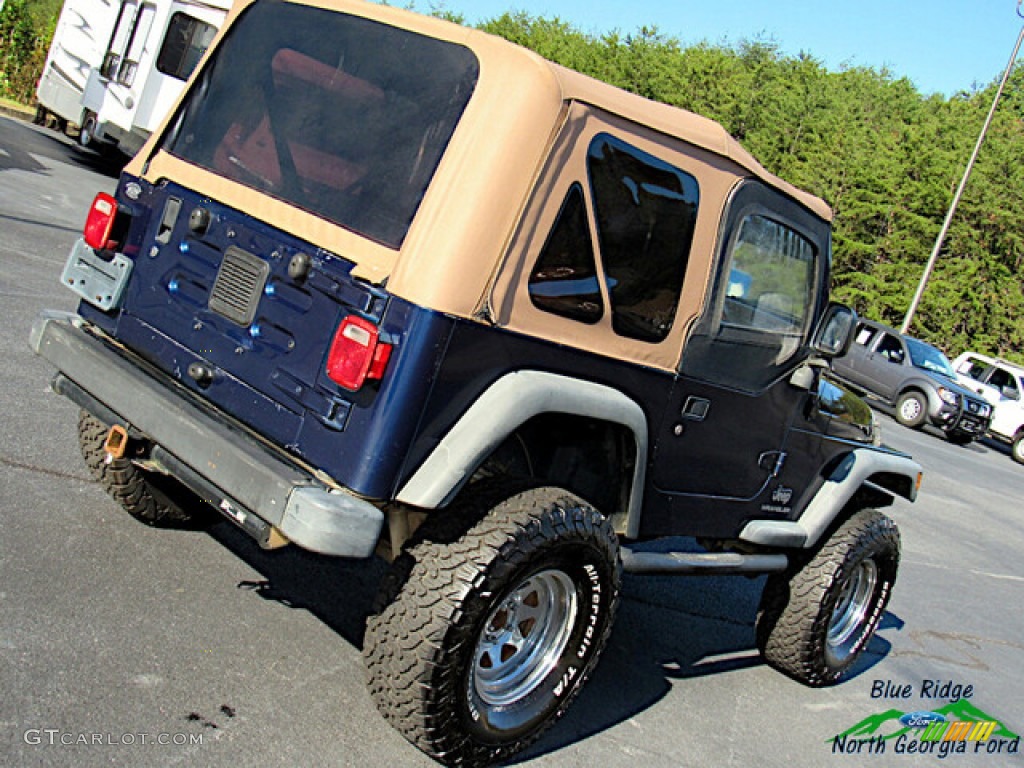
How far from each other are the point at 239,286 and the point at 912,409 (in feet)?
63.4

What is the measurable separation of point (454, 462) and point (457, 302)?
1.63 ft

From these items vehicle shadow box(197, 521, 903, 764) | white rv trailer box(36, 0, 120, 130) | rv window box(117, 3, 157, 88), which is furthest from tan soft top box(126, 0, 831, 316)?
white rv trailer box(36, 0, 120, 130)

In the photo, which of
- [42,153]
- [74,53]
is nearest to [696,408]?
[42,153]

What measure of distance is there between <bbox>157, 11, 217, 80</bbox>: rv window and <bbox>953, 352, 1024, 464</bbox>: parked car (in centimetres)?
1665

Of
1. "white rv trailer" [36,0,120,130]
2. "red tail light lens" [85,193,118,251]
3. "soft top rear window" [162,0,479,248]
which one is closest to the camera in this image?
"soft top rear window" [162,0,479,248]

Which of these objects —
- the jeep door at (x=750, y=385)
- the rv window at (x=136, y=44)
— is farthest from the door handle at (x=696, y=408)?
the rv window at (x=136, y=44)

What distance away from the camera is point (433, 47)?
11.3 ft

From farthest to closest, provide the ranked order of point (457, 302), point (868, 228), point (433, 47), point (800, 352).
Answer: point (868, 228) → point (800, 352) → point (433, 47) → point (457, 302)

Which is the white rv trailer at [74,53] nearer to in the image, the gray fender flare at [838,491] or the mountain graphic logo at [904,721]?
the gray fender flare at [838,491]

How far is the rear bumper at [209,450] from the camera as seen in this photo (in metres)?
3.03

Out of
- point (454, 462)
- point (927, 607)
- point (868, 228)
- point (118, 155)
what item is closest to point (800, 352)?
point (454, 462)

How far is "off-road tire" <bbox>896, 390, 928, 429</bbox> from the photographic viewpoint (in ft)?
66.7

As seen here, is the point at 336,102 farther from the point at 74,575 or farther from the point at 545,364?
the point at 74,575

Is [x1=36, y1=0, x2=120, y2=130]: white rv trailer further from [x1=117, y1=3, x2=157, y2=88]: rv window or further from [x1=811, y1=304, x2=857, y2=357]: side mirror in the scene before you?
[x1=811, y1=304, x2=857, y2=357]: side mirror
